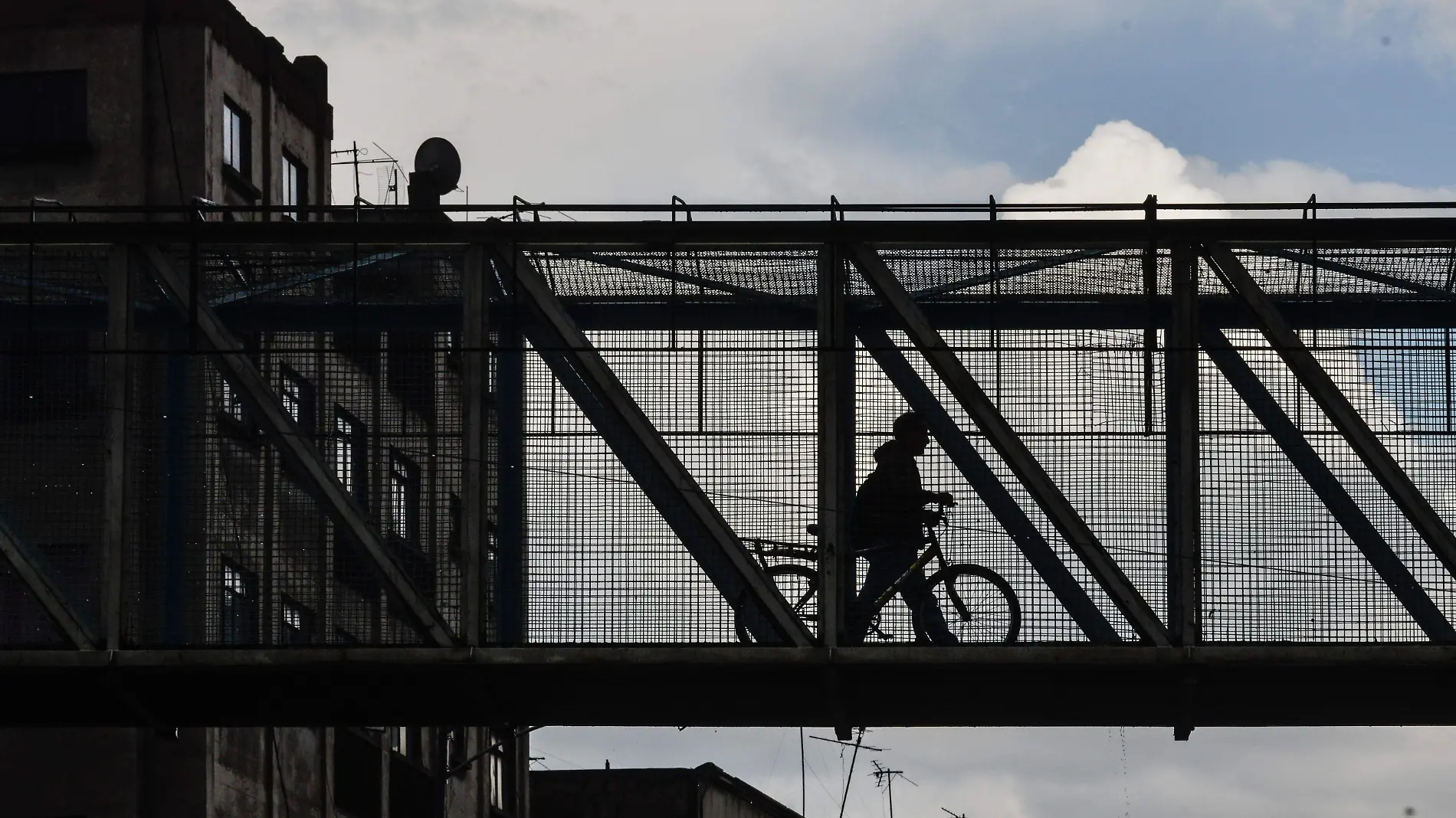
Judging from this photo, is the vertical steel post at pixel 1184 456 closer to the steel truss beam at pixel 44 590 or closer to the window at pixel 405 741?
the steel truss beam at pixel 44 590

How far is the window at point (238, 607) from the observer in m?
19.0

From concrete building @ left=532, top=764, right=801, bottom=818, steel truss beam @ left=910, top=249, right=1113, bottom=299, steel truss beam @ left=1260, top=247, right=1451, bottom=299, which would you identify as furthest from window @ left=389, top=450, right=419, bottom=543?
concrete building @ left=532, top=764, right=801, bottom=818

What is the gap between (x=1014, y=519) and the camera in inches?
735

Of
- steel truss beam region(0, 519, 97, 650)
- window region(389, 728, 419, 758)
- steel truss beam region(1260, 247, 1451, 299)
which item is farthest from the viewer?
window region(389, 728, 419, 758)

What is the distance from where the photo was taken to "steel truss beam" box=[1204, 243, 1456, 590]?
18.5m

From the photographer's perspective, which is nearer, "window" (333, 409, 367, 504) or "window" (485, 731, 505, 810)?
"window" (333, 409, 367, 504)

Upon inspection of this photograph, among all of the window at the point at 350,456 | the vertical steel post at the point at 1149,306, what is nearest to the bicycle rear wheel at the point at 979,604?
the vertical steel post at the point at 1149,306

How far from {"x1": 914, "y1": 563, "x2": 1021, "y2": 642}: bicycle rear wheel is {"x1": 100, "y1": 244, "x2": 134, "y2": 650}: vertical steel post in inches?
245

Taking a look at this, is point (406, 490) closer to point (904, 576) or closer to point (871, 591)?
point (871, 591)

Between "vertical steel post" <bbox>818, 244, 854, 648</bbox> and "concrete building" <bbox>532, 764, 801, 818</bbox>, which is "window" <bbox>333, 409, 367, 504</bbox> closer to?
"vertical steel post" <bbox>818, 244, 854, 648</bbox>
